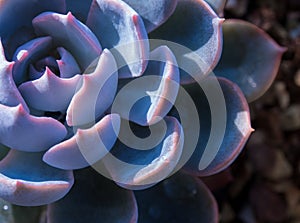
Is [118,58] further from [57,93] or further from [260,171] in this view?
[260,171]

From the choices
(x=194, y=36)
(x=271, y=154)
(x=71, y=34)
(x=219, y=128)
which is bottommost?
(x=271, y=154)

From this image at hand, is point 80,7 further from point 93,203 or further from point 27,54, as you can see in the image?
point 93,203

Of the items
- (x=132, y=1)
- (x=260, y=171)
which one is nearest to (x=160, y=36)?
(x=132, y=1)

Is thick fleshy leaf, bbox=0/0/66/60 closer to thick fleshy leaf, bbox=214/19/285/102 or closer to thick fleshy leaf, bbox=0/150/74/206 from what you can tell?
thick fleshy leaf, bbox=0/150/74/206

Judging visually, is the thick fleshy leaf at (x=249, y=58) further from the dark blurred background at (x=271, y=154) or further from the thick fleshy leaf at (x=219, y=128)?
the dark blurred background at (x=271, y=154)

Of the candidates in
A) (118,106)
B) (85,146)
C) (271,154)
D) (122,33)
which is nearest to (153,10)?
(122,33)

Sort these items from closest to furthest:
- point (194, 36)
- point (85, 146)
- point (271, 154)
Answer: point (85, 146), point (194, 36), point (271, 154)
